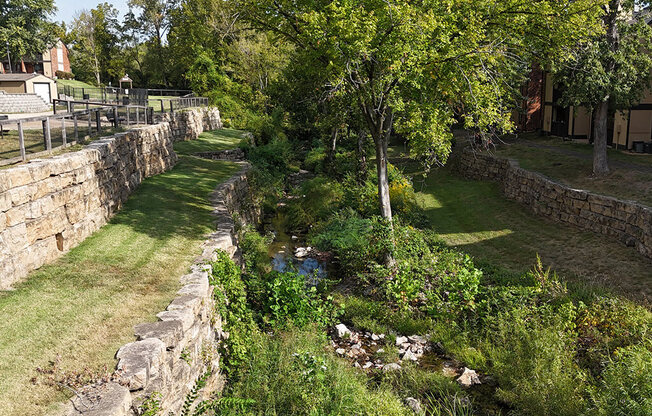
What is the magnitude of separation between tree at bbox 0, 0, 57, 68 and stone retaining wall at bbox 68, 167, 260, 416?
48828 millimetres

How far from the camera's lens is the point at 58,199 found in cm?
934

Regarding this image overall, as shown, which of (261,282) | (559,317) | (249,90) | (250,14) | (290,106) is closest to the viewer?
(559,317)

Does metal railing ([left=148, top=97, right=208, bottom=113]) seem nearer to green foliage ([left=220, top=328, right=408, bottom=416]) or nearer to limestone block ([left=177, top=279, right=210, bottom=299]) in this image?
limestone block ([left=177, top=279, right=210, bottom=299])

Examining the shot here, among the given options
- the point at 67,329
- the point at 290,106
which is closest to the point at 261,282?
the point at 67,329

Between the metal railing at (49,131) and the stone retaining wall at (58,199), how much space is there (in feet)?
1.30

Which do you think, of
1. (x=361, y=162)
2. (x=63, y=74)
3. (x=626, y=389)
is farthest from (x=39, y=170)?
(x=63, y=74)

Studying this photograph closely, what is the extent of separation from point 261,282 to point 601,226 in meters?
11.1

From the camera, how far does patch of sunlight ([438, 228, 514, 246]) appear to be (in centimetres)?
1705

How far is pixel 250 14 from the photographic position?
14.8 meters

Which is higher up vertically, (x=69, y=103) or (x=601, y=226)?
(x=69, y=103)

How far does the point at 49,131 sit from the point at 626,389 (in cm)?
1118

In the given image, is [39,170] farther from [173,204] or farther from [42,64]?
[42,64]

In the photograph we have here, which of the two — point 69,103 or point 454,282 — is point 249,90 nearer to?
point 69,103

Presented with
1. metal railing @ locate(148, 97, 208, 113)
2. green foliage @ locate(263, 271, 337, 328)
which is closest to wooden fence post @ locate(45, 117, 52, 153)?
green foliage @ locate(263, 271, 337, 328)
